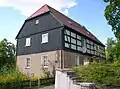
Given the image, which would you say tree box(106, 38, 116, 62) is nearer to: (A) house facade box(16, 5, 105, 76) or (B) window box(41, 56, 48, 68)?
(A) house facade box(16, 5, 105, 76)

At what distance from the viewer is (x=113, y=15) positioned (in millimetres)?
17047

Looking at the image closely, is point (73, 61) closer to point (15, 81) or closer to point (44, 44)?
point (44, 44)

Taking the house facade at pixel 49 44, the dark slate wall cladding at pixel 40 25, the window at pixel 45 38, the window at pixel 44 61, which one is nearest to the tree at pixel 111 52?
the house facade at pixel 49 44

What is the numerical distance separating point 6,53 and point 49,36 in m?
18.8

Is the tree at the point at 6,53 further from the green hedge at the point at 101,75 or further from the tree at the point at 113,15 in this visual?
the green hedge at the point at 101,75

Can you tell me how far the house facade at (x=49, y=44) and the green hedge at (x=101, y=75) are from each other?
909 centimetres

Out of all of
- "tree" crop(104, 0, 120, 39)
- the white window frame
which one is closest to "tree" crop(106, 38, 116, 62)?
"tree" crop(104, 0, 120, 39)

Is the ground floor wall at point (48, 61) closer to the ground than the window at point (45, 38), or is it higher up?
closer to the ground

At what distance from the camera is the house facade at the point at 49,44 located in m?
22.8

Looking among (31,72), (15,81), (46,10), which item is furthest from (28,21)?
(15,81)

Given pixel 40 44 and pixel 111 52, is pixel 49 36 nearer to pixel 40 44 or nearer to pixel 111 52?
pixel 40 44

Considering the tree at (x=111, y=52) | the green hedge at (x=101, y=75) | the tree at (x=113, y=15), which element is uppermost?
the tree at (x=113, y=15)

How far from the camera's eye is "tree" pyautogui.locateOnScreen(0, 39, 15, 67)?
3831 centimetres

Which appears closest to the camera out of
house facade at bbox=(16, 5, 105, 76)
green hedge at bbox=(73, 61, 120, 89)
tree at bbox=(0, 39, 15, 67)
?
green hedge at bbox=(73, 61, 120, 89)
